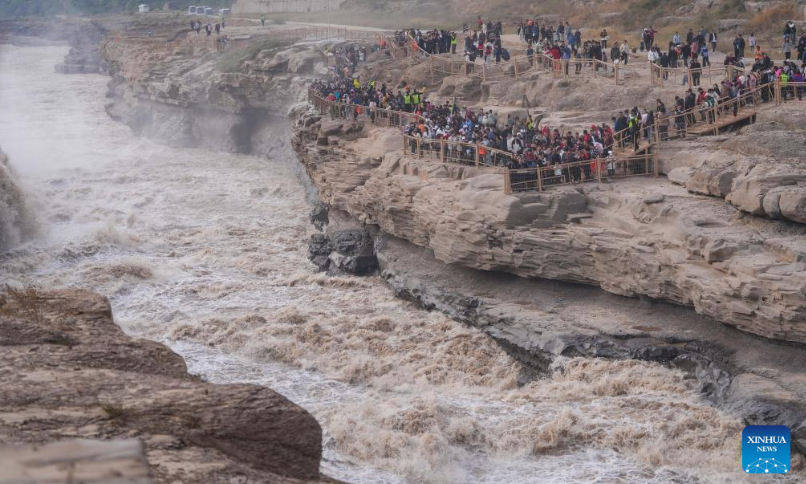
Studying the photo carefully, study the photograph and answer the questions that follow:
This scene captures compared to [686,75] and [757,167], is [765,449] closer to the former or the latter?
[757,167]

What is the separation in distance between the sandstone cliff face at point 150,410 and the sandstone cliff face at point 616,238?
38.2 feet

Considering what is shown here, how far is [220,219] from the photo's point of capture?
120ft

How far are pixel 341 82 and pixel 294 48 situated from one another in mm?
13969

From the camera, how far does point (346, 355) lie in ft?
75.5

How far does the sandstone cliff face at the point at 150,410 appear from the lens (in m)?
8.58

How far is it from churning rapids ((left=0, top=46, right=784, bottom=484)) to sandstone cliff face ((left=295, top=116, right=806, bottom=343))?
73.8 inches

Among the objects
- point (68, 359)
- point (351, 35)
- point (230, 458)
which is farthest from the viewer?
point (351, 35)

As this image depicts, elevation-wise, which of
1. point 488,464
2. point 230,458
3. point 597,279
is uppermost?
point 230,458

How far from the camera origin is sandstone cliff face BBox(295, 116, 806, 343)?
62.5 ft

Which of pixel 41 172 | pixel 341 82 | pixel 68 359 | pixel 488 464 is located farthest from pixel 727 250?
pixel 41 172

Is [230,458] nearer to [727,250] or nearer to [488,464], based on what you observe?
[488,464]

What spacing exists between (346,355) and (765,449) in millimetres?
9513

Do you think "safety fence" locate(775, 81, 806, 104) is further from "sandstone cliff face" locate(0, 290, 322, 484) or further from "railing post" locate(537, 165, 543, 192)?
"sandstone cliff face" locate(0, 290, 322, 484)

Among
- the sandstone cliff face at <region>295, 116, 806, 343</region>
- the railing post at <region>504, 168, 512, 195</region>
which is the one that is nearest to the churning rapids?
the sandstone cliff face at <region>295, 116, 806, 343</region>
